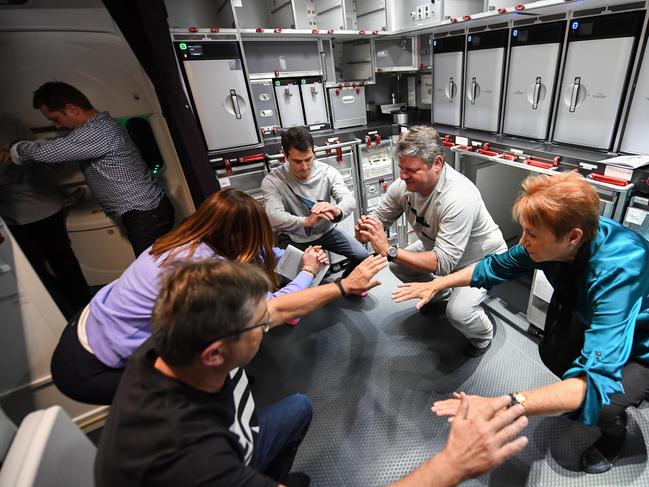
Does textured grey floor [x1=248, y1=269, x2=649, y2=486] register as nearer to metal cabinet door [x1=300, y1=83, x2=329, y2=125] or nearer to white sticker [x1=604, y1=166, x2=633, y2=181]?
white sticker [x1=604, y1=166, x2=633, y2=181]

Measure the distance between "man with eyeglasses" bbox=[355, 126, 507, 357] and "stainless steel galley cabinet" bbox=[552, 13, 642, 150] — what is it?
62 cm

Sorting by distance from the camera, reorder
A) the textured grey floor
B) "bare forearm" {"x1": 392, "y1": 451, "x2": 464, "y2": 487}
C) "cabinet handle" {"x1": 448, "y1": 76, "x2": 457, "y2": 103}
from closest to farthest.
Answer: "bare forearm" {"x1": 392, "y1": 451, "x2": 464, "y2": 487}, the textured grey floor, "cabinet handle" {"x1": 448, "y1": 76, "x2": 457, "y2": 103}

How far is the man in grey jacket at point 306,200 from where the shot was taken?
2096mm

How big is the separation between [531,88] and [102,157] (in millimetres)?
2569

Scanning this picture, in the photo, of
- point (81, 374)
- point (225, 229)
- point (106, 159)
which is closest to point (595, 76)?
point (225, 229)

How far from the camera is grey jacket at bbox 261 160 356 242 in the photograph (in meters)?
2.22

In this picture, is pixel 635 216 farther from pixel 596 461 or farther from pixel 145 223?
pixel 145 223

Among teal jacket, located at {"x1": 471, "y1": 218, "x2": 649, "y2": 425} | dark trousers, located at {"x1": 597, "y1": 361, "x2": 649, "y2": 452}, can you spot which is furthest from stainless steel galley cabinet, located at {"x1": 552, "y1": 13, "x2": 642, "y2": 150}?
dark trousers, located at {"x1": 597, "y1": 361, "x2": 649, "y2": 452}

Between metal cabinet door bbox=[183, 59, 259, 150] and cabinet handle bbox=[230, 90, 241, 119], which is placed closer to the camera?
metal cabinet door bbox=[183, 59, 259, 150]

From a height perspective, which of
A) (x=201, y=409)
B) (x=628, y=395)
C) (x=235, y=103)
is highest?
(x=235, y=103)

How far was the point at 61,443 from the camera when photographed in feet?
3.30

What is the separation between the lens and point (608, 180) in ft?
4.77

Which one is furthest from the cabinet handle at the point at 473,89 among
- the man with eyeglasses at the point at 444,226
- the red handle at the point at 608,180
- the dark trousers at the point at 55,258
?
the dark trousers at the point at 55,258

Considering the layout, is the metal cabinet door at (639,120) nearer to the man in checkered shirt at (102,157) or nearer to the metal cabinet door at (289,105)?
the metal cabinet door at (289,105)
